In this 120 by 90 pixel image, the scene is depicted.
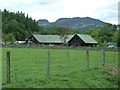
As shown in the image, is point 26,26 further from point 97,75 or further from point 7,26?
point 97,75

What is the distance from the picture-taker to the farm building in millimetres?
110688

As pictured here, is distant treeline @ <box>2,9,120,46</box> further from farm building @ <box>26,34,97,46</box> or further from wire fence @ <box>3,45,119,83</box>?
wire fence @ <box>3,45,119,83</box>

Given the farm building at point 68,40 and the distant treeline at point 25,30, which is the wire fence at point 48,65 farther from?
the farm building at point 68,40

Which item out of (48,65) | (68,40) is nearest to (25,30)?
(68,40)

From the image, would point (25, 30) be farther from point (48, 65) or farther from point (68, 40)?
point (48, 65)

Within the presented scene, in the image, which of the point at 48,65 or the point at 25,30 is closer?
the point at 48,65

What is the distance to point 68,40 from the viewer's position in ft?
383

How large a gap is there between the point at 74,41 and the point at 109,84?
99.0 metres

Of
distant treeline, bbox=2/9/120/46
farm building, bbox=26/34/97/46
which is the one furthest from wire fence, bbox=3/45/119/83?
farm building, bbox=26/34/97/46

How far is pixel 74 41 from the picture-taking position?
11194cm

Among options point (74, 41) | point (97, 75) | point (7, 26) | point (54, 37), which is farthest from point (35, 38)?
point (97, 75)

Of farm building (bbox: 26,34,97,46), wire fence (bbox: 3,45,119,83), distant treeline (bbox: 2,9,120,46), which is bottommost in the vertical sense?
wire fence (bbox: 3,45,119,83)

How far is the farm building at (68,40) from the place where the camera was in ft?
363

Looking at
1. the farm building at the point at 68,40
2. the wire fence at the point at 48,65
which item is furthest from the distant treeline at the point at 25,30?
the wire fence at the point at 48,65
